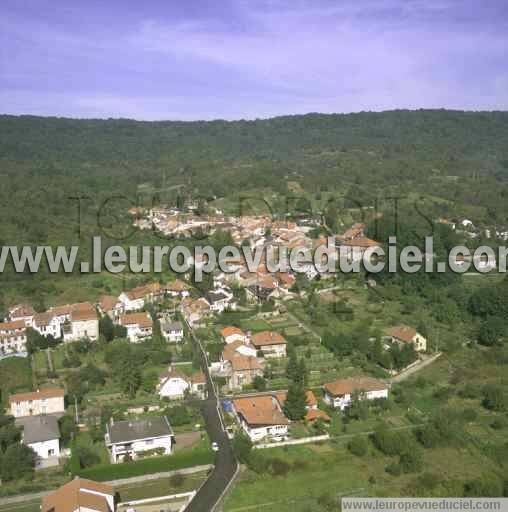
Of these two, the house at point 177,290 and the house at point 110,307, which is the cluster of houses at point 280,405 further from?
the house at point 177,290

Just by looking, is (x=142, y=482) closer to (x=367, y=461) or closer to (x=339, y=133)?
(x=367, y=461)

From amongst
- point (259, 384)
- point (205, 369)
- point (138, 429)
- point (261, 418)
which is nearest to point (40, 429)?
point (138, 429)

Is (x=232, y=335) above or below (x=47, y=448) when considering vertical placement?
above

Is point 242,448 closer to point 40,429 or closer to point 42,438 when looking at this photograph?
point 42,438

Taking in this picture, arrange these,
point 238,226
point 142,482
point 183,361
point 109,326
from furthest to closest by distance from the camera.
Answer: point 238,226, point 109,326, point 183,361, point 142,482

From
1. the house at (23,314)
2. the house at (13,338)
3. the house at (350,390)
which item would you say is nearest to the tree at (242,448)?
the house at (350,390)

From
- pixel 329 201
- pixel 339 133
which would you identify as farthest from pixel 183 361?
pixel 339 133
